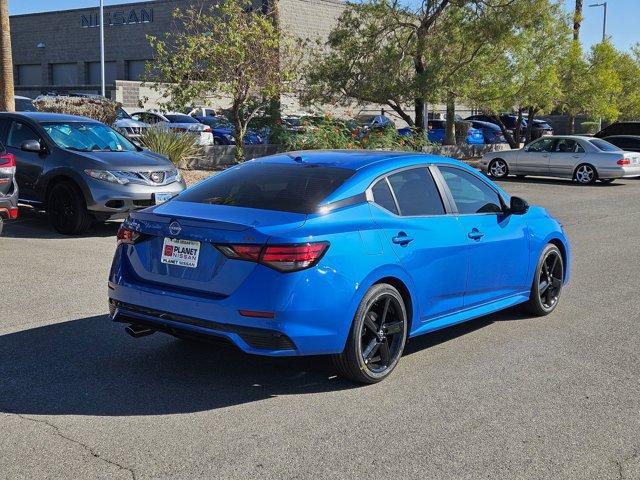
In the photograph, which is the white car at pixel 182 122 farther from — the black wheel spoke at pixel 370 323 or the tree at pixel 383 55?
the black wheel spoke at pixel 370 323

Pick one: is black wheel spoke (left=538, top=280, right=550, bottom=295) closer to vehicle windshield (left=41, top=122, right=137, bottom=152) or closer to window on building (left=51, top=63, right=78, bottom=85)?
vehicle windshield (left=41, top=122, right=137, bottom=152)

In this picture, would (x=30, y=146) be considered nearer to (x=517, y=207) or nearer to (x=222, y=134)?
(x=517, y=207)

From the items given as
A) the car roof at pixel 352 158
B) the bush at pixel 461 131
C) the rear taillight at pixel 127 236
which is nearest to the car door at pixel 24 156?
the car roof at pixel 352 158

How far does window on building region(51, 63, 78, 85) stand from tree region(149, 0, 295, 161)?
39.7 meters

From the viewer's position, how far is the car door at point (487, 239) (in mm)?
6402

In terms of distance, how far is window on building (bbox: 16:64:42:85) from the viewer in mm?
59219

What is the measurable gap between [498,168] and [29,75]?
4542cm

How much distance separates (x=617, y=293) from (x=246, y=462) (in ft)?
19.1

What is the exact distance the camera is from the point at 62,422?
466 cm

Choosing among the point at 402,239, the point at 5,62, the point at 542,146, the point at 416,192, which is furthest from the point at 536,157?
the point at 402,239

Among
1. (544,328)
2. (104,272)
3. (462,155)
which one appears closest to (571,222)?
(544,328)

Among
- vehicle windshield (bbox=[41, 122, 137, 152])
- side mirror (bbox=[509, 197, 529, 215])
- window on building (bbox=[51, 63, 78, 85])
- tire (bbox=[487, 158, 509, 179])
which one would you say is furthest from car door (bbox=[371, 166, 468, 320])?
window on building (bbox=[51, 63, 78, 85])

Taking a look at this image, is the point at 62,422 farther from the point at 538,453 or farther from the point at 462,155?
the point at 462,155

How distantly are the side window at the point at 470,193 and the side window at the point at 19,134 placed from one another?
303 inches
